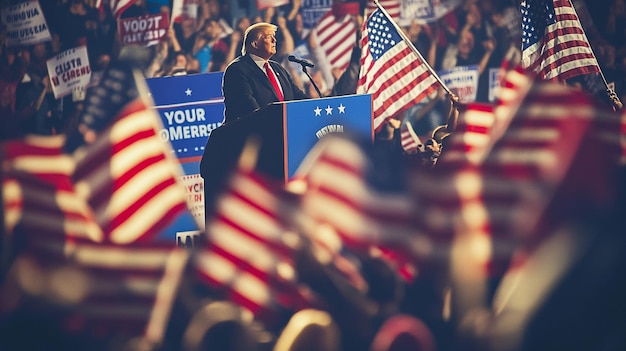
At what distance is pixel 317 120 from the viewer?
23.6ft

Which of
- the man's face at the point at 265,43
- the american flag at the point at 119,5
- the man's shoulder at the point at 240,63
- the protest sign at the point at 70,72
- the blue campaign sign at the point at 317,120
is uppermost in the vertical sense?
the man's face at the point at 265,43

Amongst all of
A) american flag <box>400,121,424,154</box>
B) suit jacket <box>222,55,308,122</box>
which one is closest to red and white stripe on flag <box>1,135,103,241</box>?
suit jacket <box>222,55,308,122</box>

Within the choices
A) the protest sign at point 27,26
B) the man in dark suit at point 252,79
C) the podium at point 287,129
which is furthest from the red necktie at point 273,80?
the protest sign at point 27,26

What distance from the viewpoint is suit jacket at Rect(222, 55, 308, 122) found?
7.92 meters

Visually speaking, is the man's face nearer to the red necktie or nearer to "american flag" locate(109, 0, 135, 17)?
the red necktie

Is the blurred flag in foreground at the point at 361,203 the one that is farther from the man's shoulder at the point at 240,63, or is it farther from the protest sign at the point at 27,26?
the protest sign at the point at 27,26

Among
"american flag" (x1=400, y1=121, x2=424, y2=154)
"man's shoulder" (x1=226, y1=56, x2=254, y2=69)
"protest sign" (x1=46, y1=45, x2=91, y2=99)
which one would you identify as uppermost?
"man's shoulder" (x1=226, y1=56, x2=254, y2=69)

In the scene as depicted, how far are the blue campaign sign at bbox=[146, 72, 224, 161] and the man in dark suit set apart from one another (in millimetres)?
1321

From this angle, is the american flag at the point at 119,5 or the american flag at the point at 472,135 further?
the american flag at the point at 119,5

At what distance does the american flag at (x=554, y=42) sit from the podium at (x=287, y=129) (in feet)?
7.14

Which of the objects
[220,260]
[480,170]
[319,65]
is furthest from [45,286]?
[319,65]

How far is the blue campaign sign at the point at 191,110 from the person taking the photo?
9.42 meters

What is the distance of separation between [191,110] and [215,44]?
11.3 ft

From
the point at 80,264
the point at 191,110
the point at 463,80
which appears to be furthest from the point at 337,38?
the point at 80,264
